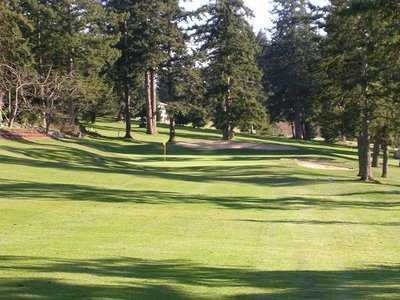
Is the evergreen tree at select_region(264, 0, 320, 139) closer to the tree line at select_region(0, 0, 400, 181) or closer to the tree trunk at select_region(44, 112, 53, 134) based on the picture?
the tree line at select_region(0, 0, 400, 181)

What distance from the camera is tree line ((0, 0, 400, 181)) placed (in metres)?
40.9

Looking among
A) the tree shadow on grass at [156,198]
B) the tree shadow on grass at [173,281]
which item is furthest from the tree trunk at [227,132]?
the tree shadow on grass at [173,281]

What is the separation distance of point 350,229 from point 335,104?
2645 cm

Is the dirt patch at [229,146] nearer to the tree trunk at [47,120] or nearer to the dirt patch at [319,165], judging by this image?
the dirt patch at [319,165]

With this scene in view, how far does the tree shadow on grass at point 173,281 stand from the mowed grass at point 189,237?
0.02 metres

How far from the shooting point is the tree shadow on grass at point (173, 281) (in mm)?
8500

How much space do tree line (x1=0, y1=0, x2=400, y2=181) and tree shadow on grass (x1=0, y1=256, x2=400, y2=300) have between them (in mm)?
26704

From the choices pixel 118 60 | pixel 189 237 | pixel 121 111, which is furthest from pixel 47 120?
pixel 189 237

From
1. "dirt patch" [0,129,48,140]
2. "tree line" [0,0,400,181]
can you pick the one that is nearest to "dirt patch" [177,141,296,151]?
"tree line" [0,0,400,181]

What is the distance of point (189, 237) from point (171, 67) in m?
57.7

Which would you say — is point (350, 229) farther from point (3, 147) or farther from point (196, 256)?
point (3, 147)

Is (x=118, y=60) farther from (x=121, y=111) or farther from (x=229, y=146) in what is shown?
(x=121, y=111)

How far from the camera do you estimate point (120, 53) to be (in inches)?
2606

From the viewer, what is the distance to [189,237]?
595 inches
